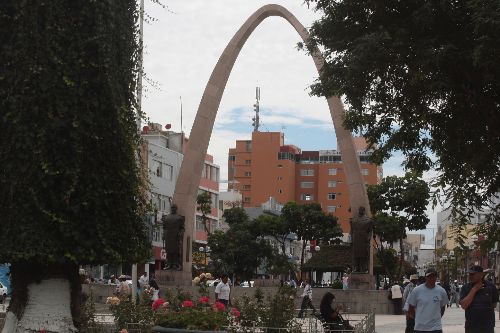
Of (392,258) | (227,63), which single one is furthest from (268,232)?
(227,63)

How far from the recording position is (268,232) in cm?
7719

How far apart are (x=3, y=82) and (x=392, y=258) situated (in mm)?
55320

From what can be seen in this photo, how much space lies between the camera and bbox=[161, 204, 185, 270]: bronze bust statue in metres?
36.1

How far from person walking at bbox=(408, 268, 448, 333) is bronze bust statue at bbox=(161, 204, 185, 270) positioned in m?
25.1

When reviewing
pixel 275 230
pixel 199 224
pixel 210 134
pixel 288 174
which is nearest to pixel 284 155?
pixel 288 174

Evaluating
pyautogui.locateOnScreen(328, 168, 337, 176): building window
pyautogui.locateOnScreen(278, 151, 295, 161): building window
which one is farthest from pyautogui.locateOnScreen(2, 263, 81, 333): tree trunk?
pyautogui.locateOnScreen(328, 168, 337, 176): building window

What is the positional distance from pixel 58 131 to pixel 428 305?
5300 mm

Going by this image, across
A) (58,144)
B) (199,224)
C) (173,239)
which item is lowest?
(173,239)

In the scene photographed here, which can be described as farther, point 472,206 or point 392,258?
point 392,258

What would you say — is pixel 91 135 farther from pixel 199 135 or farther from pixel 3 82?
pixel 199 135

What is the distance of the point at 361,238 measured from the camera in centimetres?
3406

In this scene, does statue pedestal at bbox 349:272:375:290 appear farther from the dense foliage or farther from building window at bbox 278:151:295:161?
building window at bbox 278:151:295:161

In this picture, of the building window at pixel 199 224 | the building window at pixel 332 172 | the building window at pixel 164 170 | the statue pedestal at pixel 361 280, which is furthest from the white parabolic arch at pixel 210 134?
the building window at pixel 332 172

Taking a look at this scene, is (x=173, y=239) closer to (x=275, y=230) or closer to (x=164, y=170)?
(x=164, y=170)
